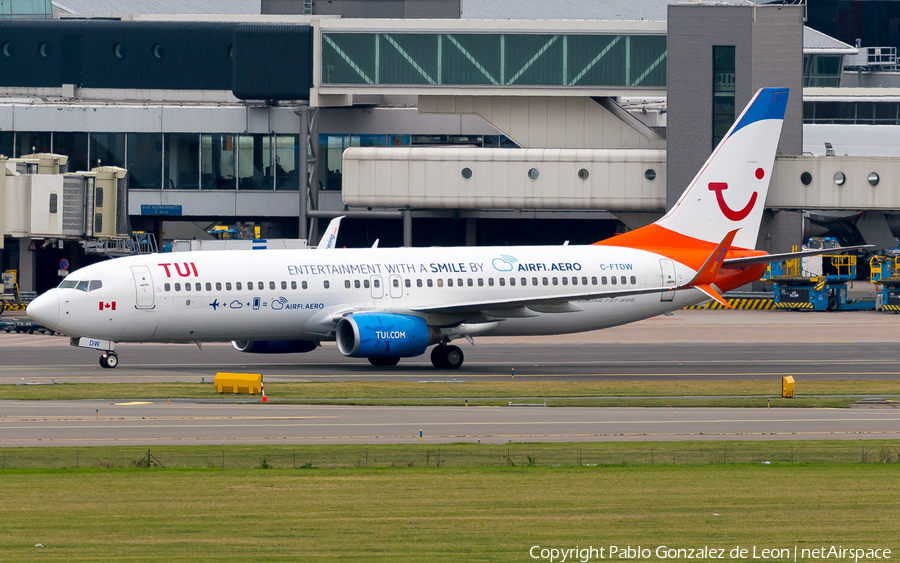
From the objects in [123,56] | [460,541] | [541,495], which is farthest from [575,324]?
[123,56]

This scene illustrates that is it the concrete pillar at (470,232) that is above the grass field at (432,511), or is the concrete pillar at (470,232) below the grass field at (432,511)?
above

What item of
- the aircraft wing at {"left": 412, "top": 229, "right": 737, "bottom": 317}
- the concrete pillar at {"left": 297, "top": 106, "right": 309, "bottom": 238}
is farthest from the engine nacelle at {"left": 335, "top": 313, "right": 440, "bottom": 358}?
the concrete pillar at {"left": 297, "top": 106, "right": 309, "bottom": 238}

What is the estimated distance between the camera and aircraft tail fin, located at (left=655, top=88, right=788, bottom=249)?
4550 cm

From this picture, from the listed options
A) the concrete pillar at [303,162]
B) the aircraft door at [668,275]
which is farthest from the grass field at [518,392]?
the concrete pillar at [303,162]

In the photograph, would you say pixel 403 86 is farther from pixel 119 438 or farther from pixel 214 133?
pixel 119 438

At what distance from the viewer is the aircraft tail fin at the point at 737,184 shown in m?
45.5

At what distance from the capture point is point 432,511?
1769 cm

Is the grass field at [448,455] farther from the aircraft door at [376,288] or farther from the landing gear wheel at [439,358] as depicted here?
the aircraft door at [376,288]

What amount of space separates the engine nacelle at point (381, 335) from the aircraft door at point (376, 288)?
1851 millimetres

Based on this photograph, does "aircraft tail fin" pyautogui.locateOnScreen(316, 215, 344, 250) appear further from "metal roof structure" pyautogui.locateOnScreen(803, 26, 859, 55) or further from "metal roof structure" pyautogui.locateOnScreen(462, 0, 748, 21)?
"metal roof structure" pyautogui.locateOnScreen(803, 26, 859, 55)

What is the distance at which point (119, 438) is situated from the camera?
24.2 meters

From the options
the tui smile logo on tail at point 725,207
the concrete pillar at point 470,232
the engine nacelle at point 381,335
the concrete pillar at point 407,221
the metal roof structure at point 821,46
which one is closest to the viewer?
the engine nacelle at point 381,335

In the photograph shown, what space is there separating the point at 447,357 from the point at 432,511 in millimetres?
22952

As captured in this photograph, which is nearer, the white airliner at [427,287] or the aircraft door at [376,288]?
the white airliner at [427,287]
